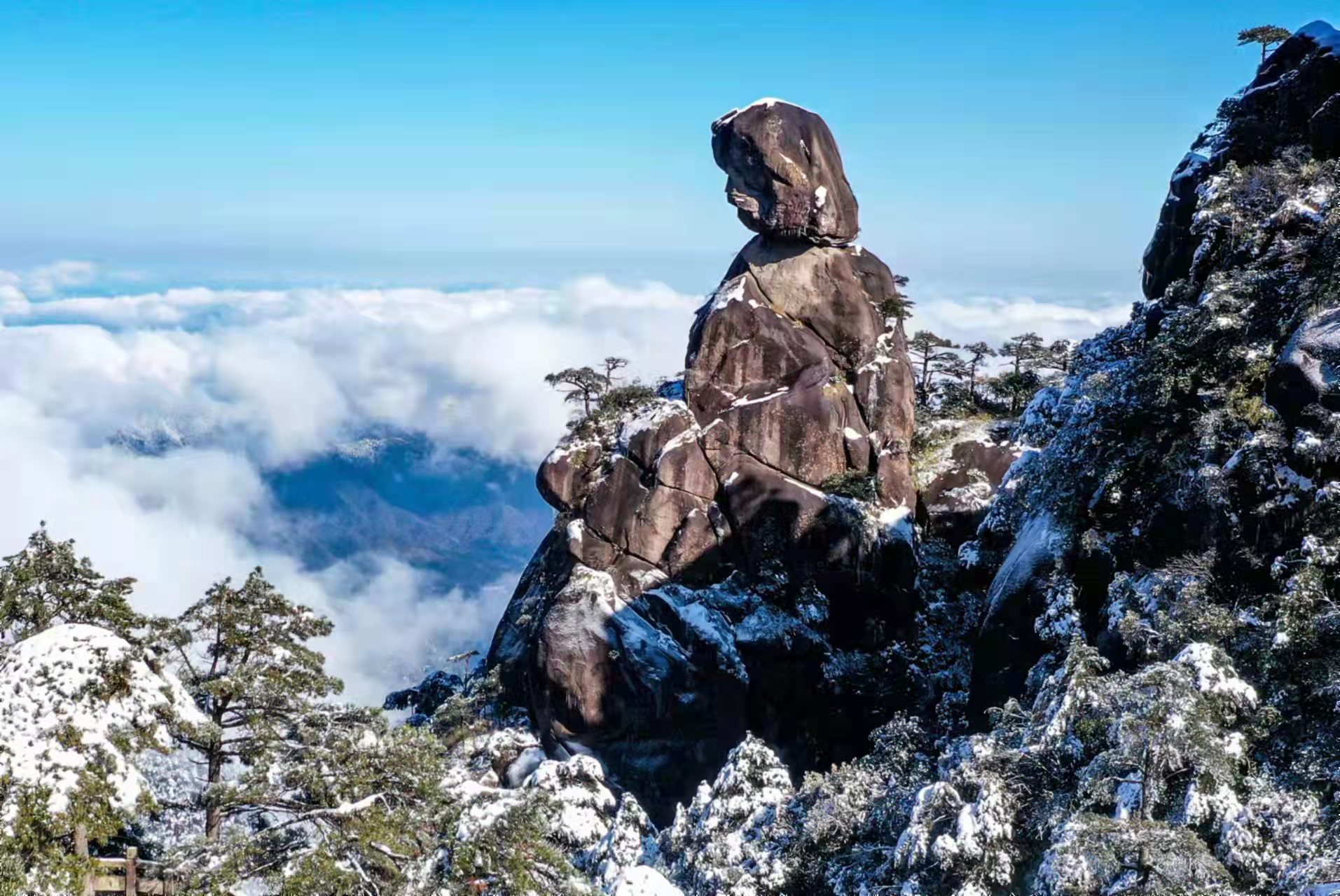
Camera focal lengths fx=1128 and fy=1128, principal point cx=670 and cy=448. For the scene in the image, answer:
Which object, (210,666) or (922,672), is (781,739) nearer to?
(922,672)

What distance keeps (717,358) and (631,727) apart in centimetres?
1474

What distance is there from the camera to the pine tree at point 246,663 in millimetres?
16625

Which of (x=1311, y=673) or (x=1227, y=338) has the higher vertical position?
(x=1227, y=338)

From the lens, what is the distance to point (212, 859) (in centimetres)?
1340

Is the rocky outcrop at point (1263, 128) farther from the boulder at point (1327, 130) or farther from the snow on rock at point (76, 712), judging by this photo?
the snow on rock at point (76, 712)

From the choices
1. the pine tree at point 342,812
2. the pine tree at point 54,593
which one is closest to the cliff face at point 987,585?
the pine tree at point 342,812

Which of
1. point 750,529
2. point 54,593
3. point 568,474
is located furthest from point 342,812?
point 568,474

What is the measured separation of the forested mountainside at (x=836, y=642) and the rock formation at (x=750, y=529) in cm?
14

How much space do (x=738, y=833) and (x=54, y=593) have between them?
1488cm

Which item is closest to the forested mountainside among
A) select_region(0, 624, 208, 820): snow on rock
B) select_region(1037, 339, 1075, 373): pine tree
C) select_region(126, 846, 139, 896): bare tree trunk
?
select_region(0, 624, 208, 820): snow on rock

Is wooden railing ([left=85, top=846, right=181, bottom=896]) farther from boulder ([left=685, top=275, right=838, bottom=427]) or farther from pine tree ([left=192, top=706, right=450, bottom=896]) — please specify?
boulder ([left=685, top=275, right=838, bottom=427])

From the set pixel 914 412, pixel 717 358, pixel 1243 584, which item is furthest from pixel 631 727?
pixel 1243 584

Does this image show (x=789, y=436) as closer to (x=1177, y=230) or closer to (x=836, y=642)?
(x=836, y=642)

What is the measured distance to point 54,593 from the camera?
16797 mm
